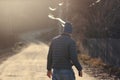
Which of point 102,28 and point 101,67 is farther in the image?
point 102,28

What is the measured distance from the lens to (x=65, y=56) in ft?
31.4

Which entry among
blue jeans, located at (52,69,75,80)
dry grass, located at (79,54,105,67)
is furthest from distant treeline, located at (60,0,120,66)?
blue jeans, located at (52,69,75,80)

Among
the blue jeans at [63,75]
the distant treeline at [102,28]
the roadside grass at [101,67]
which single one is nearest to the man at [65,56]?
the blue jeans at [63,75]

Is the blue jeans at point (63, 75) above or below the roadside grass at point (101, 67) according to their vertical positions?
below

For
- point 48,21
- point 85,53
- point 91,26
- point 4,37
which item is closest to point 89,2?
point 91,26

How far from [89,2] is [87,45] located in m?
8.47

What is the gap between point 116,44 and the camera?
22625mm

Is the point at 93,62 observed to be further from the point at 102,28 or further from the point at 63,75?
the point at 63,75

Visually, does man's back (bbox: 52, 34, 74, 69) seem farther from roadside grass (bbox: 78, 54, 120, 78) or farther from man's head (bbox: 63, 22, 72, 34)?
roadside grass (bbox: 78, 54, 120, 78)

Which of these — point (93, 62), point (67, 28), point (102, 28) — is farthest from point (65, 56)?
point (102, 28)

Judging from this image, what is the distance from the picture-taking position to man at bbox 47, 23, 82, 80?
953 centimetres

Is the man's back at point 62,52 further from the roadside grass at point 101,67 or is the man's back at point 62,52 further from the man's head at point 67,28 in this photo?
the roadside grass at point 101,67

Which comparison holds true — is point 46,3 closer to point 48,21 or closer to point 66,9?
point 48,21

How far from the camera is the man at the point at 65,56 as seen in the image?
953cm
